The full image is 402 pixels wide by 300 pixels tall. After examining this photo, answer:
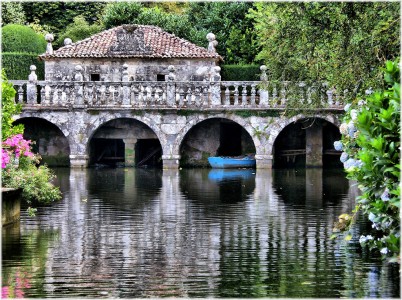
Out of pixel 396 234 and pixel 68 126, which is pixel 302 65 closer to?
pixel 396 234

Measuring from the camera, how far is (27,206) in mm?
24359

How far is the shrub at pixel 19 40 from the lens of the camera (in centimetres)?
4278

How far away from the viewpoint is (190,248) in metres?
17.7

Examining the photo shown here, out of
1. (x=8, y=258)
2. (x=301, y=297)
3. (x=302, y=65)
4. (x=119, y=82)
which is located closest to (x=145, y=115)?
(x=119, y=82)

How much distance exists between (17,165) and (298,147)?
59.6 ft

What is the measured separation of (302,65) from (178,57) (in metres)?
16.0

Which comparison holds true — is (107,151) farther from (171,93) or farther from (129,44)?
(171,93)

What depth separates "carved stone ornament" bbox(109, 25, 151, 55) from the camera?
1606 inches

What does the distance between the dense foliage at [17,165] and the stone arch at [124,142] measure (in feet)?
42.5

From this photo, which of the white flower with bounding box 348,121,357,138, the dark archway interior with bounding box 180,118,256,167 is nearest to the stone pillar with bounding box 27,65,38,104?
the dark archway interior with bounding box 180,118,256,167

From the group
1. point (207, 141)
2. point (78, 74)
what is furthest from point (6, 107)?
point (207, 141)

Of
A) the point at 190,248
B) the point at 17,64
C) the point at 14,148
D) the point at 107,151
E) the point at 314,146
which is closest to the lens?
the point at 190,248

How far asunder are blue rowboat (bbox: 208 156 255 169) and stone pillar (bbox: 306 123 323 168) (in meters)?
2.07

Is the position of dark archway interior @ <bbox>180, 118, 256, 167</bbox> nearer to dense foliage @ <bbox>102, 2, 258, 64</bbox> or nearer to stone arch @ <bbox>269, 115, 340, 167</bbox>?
stone arch @ <bbox>269, 115, 340, 167</bbox>
